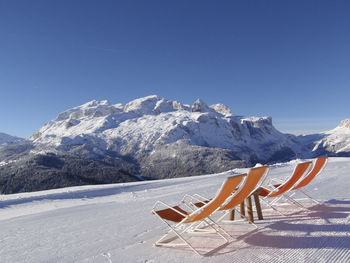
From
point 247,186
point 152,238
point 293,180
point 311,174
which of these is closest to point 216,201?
point 247,186

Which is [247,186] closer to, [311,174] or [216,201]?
[216,201]

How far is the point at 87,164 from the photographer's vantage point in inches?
6093

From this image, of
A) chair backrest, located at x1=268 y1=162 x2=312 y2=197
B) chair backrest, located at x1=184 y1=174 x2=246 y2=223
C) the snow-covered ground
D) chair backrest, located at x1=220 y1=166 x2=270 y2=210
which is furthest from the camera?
chair backrest, located at x1=268 y1=162 x2=312 y2=197

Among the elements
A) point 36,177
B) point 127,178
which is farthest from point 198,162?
point 36,177

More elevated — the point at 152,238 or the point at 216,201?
the point at 216,201

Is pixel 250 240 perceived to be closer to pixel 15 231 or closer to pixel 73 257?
pixel 73 257

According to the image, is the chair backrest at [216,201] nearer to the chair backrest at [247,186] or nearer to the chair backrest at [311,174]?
the chair backrest at [247,186]

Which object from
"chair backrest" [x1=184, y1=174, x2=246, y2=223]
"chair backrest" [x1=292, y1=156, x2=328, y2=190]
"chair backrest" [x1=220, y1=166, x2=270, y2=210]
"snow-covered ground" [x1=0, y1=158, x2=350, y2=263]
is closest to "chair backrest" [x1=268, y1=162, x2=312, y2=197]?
"chair backrest" [x1=292, y1=156, x2=328, y2=190]

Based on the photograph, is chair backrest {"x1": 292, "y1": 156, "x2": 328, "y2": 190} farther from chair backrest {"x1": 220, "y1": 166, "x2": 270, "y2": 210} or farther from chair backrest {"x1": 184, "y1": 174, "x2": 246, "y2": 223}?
chair backrest {"x1": 184, "y1": 174, "x2": 246, "y2": 223}

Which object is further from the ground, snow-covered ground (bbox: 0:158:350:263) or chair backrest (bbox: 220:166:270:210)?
chair backrest (bbox: 220:166:270:210)

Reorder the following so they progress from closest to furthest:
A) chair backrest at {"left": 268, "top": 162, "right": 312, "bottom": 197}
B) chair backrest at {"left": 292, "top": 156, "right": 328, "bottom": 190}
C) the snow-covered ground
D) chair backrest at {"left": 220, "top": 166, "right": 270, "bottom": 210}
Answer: the snow-covered ground
chair backrest at {"left": 220, "top": 166, "right": 270, "bottom": 210}
chair backrest at {"left": 268, "top": 162, "right": 312, "bottom": 197}
chair backrest at {"left": 292, "top": 156, "right": 328, "bottom": 190}

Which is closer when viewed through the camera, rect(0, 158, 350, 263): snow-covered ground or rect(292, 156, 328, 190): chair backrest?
rect(0, 158, 350, 263): snow-covered ground

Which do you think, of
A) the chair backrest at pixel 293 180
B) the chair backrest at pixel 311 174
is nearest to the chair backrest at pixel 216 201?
the chair backrest at pixel 293 180

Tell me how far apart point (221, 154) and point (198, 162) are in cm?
2276
